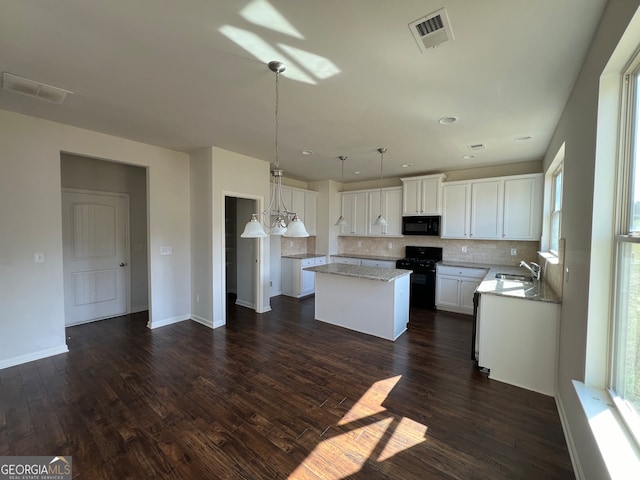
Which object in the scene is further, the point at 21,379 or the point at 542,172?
the point at 542,172

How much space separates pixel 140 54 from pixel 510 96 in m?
2.98

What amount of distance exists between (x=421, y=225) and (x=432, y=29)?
4217 mm

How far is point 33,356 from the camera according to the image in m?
3.04

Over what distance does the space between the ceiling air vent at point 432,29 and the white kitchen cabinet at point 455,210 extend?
3.81 m

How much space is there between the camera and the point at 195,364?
9.86 feet

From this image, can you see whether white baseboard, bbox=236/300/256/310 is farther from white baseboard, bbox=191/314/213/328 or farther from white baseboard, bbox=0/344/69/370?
white baseboard, bbox=0/344/69/370

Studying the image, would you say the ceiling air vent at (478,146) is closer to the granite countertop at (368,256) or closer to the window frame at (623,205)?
the window frame at (623,205)

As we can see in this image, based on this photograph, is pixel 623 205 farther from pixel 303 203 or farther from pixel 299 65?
pixel 303 203

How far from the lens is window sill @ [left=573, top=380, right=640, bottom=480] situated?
1.08 m

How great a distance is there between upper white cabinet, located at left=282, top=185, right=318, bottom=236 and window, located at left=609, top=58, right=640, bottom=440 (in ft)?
16.2

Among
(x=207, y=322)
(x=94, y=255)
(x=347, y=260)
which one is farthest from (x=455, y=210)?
(x=94, y=255)

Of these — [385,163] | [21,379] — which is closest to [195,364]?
[21,379]

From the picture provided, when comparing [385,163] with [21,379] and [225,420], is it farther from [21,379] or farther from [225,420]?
[21,379]

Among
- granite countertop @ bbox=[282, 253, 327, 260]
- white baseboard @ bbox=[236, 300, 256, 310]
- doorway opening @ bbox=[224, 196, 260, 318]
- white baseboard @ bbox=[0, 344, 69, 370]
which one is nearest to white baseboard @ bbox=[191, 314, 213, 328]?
doorway opening @ bbox=[224, 196, 260, 318]
